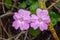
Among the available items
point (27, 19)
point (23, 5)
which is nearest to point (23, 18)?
point (27, 19)

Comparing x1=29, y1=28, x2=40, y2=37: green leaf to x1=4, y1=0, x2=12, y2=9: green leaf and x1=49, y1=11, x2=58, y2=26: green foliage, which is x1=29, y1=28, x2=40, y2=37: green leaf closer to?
x1=49, y1=11, x2=58, y2=26: green foliage

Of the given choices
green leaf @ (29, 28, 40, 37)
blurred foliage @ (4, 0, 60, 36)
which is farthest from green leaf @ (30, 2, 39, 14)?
green leaf @ (29, 28, 40, 37)

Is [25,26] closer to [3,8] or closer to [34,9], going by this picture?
[34,9]

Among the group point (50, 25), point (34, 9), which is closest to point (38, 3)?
point (34, 9)

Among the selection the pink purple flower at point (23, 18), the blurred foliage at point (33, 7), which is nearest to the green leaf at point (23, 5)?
the blurred foliage at point (33, 7)

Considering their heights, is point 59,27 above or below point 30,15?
below

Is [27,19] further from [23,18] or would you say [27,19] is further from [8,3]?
[8,3]

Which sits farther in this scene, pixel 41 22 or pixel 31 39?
pixel 31 39

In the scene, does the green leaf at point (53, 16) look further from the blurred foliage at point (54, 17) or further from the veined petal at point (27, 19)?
the veined petal at point (27, 19)

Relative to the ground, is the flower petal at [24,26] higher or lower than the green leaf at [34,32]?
higher
